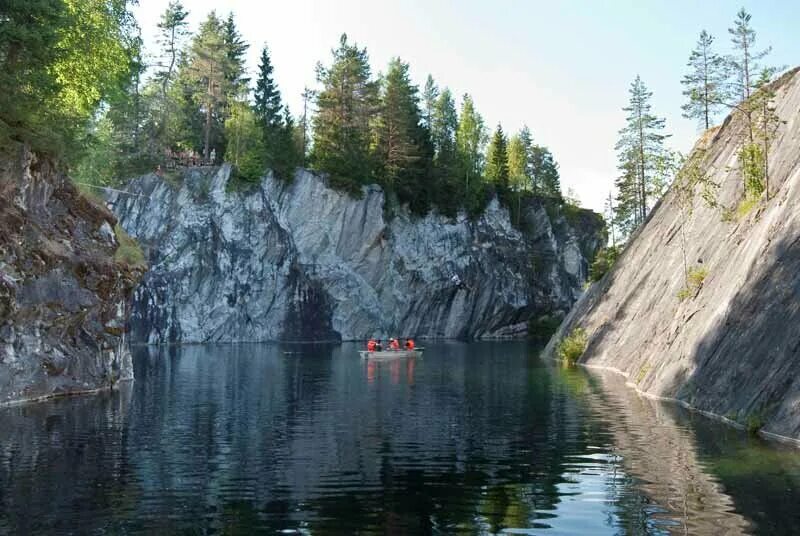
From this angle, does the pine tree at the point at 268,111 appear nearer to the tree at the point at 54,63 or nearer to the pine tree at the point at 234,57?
the pine tree at the point at 234,57

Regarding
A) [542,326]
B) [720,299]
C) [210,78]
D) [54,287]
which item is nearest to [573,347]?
[720,299]

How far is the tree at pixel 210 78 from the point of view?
88.3 meters

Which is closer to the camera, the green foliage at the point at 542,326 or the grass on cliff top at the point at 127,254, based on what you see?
the grass on cliff top at the point at 127,254

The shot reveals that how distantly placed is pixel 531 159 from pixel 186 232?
2486 inches

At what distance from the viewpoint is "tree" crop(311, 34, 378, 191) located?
90188mm

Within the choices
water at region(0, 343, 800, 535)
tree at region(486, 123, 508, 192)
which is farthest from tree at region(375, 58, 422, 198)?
water at region(0, 343, 800, 535)

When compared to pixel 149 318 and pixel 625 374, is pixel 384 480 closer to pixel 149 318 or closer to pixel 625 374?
pixel 625 374

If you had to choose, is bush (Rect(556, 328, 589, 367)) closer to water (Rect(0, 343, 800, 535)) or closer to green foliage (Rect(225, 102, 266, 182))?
water (Rect(0, 343, 800, 535))

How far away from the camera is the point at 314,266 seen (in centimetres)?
8994

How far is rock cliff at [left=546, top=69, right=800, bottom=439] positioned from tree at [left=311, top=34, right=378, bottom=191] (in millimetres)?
39875

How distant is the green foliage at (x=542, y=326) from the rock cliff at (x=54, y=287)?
74.9 m

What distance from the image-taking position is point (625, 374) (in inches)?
1698

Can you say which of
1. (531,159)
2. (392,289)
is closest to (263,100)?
(392,289)

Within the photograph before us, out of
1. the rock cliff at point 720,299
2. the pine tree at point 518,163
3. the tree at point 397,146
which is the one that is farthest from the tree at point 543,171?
the rock cliff at point 720,299
